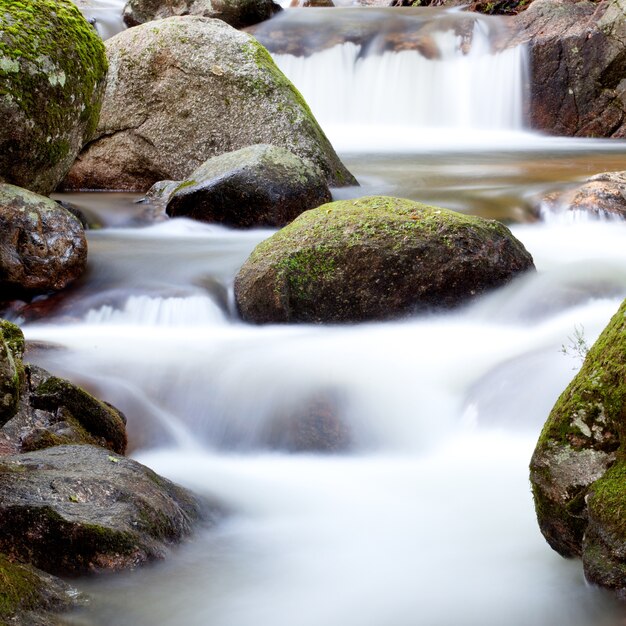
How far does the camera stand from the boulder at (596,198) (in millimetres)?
8297

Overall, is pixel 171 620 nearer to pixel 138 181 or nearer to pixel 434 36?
pixel 138 181

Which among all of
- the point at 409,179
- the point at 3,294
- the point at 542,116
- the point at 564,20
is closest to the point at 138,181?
the point at 409,179

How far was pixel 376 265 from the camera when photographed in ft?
20.2

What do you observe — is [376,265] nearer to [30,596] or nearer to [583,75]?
[30,596]

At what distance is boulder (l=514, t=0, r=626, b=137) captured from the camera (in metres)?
14.9

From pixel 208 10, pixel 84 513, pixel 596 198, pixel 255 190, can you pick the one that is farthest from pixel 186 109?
pixel 208 10

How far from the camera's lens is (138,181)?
34.1 feet

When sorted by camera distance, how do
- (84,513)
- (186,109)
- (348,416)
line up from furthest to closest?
1. (186,109)
2. (348,416)
3. (84,513)

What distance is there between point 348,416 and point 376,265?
149 cm

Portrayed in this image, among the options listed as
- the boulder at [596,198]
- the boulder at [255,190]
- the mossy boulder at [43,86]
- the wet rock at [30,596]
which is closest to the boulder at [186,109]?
the boulder at [255,190]

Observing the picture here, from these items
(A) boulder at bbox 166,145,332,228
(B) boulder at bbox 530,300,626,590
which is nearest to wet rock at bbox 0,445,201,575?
(B) boulder at bbox 530,300,626,590

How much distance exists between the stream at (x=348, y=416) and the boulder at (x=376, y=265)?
0.50ft

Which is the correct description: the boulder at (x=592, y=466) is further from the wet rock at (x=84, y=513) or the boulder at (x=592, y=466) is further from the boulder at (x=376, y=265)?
the boulder at (x=376, y=265)

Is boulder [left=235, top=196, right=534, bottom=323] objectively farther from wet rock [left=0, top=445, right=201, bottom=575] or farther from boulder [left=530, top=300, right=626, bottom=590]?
boulder [left=530, top=300, right=626, bottom=590]
